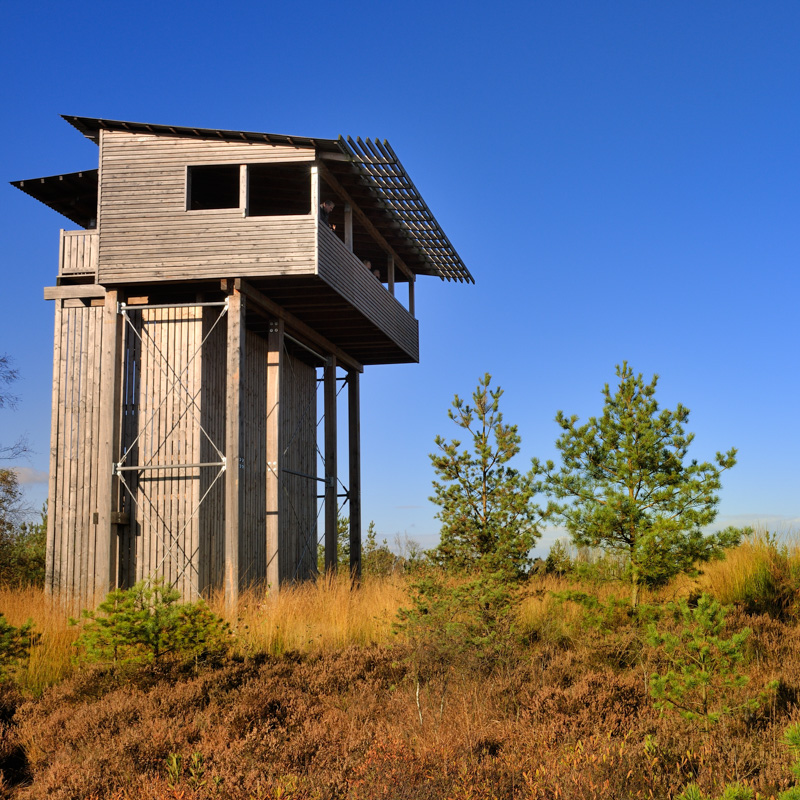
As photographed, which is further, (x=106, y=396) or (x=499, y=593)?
(x=106, y=396)

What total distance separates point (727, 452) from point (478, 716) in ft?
19.4

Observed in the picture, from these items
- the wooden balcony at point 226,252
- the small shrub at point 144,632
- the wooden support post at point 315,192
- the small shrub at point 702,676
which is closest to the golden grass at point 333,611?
the small shrub at point 144,632

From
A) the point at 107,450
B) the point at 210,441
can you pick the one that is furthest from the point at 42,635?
the point at 210,441

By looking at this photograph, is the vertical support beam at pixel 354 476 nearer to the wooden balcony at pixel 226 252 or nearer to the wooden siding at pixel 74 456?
the wooden balcony at pixel 226 252

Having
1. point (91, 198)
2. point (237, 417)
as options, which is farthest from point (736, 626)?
point (91, 198)

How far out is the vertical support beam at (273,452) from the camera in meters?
15.9

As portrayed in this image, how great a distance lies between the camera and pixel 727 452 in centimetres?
1177

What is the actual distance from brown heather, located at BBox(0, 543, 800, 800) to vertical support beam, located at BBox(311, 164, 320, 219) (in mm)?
7446

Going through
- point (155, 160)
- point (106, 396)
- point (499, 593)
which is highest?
point (155, 160)

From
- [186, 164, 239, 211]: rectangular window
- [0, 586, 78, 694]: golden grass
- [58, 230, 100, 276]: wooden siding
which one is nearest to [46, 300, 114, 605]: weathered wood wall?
[0, 586, 78, 694]: golden grass

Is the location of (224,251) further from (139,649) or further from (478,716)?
(478,716)

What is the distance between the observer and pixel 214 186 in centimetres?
1806

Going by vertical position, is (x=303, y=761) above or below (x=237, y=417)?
below

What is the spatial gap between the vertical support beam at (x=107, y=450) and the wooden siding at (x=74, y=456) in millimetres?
124
